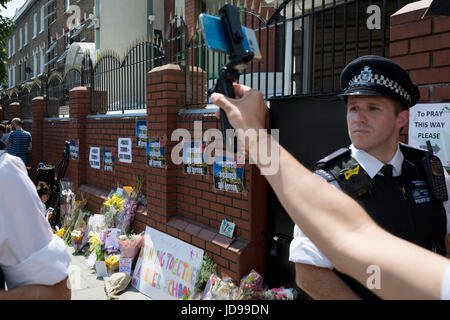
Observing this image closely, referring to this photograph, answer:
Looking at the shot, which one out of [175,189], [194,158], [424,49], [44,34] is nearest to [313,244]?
[424,49]

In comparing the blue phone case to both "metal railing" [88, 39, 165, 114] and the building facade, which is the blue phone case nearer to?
"metal railing" [88, 39, 165, 114]

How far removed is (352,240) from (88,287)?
4650mm

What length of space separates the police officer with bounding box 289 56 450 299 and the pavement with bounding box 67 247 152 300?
341 centimetres

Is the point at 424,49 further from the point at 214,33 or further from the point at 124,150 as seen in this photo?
the point at 124,150

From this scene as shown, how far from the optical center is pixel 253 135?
34.8 inches

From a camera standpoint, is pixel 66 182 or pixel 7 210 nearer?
pixel 7 210

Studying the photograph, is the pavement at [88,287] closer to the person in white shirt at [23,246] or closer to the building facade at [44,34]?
the person in white shirt at [23,246]

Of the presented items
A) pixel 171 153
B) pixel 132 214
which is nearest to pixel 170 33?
pixel 171 153

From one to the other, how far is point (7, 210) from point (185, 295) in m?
2.93

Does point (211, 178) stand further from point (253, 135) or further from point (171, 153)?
point (253, 135)

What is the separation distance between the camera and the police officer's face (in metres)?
1.54

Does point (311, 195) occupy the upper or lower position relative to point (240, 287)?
upper

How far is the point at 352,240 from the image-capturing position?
78 cm

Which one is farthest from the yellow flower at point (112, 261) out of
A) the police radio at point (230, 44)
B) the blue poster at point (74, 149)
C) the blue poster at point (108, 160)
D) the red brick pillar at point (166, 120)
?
the police radio at point (230, 44)
